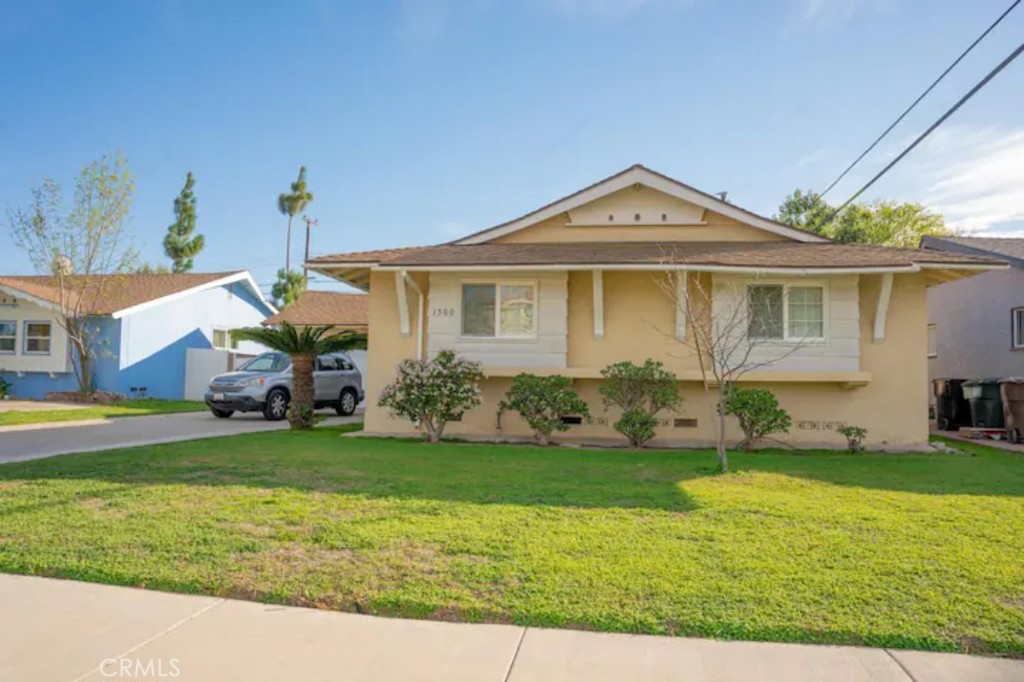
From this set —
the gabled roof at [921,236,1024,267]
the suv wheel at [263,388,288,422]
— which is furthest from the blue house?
the gabled roof at [921,236,1024,267]

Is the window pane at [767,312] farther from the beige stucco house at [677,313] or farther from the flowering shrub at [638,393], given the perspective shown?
the flowering shrub at [638,393]

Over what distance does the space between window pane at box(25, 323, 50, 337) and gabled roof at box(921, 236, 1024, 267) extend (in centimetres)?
2888

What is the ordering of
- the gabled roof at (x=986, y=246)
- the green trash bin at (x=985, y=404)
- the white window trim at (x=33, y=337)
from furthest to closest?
the white window trim at (x=33, y=337)
the gabled roof at (x=986, y=246)
the green trash bin at (x=985, y=404)

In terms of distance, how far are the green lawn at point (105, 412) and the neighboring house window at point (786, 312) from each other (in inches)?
604

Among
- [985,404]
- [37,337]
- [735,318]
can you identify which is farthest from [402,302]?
[37,337]

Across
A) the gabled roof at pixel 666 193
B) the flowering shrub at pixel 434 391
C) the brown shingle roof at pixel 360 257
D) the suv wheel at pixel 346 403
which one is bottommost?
the suv wheel at pixel 346 403

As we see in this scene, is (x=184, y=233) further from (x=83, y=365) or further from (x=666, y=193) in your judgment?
(x=666, y=193)

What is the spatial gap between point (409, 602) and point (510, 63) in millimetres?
12026

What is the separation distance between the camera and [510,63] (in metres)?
13.6

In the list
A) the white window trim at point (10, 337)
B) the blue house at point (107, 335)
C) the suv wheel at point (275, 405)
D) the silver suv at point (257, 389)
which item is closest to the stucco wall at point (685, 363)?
the silver suv at point (257, 389)

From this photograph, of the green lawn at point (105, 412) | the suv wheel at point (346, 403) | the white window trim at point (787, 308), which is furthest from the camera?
the suv wheel at point (346, 403)

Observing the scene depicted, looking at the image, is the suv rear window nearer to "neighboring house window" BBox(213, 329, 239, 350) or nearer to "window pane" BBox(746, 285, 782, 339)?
"neighboring house window" BBox(213, 329, 239, 350)

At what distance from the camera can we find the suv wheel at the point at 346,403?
19.8 m

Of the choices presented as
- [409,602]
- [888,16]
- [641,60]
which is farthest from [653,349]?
[409,602]
